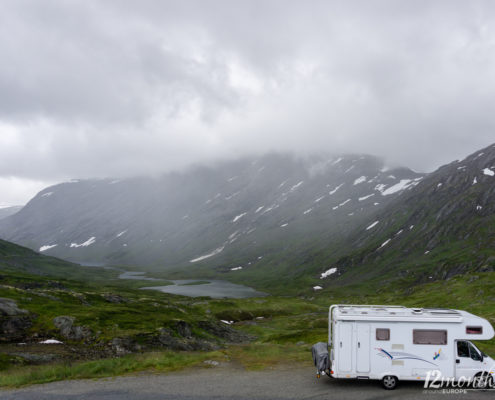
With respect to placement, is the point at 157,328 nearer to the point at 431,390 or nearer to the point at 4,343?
the point at 4,343

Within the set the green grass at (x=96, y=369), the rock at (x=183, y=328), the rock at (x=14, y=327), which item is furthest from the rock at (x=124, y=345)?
the rock at (x=14, y=327)

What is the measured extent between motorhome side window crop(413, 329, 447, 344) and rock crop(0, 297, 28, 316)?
4693 cm

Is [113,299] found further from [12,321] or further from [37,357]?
[37,357]

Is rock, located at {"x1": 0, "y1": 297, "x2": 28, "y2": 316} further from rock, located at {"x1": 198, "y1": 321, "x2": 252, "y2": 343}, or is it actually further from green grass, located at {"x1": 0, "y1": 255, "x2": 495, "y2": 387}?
rock, located at {"x1": 198, "y1": 321, "x2": 252, "y2": 343}


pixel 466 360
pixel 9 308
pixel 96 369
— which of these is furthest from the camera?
pixel 9 308

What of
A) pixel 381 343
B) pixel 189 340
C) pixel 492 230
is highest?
pixel 492 230

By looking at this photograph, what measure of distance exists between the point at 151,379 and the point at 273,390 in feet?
29.7

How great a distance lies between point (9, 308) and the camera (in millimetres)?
47812

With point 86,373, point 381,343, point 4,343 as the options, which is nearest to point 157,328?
point 4,343

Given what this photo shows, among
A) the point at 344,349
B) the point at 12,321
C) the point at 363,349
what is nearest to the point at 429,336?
the point at 363,349

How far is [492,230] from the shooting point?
552 ft

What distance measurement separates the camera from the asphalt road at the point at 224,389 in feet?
73.2

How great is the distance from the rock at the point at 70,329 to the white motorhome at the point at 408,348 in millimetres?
32688

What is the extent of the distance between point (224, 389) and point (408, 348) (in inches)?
470
